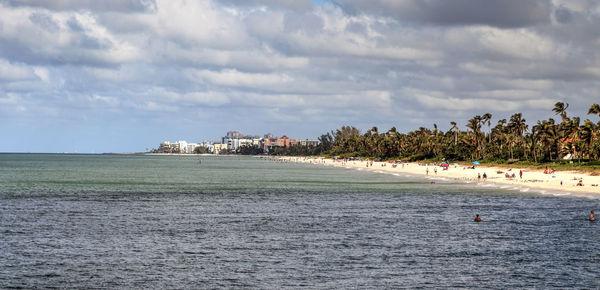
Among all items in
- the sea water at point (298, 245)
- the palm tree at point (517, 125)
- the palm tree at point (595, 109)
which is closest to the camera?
the sea water at point (298, 245)

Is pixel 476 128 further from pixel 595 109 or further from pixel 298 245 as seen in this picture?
pixel 298 245

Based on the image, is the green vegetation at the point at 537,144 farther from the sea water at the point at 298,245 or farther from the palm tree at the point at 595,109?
the sea water at the point at 298,245

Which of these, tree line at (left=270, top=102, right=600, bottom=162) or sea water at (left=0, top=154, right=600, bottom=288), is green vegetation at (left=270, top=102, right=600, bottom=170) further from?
sea water at (left=0, top=154, right=600, bottom=288)

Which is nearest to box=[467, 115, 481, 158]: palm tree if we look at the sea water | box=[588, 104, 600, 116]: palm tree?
box=[588, 104, 600, 116]: palm tree

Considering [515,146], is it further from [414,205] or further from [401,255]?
[401,255]

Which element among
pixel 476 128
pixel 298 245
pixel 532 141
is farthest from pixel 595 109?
pixel 298 245

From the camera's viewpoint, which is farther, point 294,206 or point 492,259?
point 294,206

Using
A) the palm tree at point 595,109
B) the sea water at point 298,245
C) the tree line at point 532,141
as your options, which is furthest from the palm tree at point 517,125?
the sea water at point 298,245

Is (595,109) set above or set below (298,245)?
above

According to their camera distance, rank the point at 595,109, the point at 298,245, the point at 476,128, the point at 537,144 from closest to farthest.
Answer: the point at 298,245
the point at 595,109
the point at 537,144
the point at 476,128

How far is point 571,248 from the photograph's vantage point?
3556 cm

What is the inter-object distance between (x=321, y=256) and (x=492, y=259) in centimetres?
938

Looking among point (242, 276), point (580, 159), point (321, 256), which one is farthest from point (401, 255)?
point (580, 159)

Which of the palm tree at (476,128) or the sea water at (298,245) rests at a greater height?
the palm tree at (476,128)
